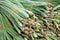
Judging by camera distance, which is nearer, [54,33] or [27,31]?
[27,31]

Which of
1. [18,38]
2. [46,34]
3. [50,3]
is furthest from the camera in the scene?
[50,3]

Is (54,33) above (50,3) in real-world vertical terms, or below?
below

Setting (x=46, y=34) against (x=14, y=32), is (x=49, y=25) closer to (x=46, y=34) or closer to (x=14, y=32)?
(x=46, y=34)

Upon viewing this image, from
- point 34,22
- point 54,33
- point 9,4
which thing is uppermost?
point 9,4

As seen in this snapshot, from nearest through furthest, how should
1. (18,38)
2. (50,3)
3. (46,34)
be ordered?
(18,38) < (46,34) < (50,3)

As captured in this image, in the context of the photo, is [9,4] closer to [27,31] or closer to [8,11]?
[8,11]

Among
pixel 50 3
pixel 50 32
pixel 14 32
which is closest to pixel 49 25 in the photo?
Result: pixel 50 32
